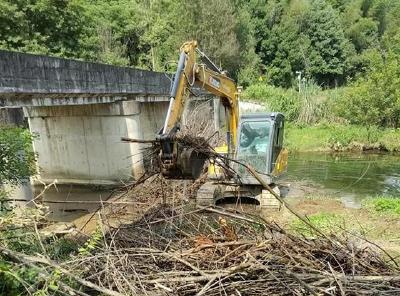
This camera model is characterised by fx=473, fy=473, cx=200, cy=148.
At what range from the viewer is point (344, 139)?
2523 cm

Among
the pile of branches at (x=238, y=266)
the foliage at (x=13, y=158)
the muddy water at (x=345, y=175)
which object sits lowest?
the muddy water at (x=345, y=175)

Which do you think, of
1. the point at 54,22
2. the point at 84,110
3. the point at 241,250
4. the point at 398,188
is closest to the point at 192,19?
the point at 54,22

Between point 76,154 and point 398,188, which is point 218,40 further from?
point 398,188

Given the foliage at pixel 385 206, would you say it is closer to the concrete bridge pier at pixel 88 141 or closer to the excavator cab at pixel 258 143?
the excavator cab at pixel 258 143

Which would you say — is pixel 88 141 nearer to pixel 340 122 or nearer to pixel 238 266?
pixel 238 266

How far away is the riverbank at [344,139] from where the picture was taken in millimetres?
24406

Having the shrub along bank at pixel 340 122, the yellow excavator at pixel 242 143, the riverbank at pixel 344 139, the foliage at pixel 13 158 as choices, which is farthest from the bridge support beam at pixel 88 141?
the shrub along bank at pixel 340 122

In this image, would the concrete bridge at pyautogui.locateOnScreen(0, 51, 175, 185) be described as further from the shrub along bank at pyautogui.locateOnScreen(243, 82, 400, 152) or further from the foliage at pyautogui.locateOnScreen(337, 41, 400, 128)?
the foliage at pyautogui.locateOnScreen(337, 41, 400, 128)

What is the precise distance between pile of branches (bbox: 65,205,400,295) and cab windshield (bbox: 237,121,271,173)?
5562 mm

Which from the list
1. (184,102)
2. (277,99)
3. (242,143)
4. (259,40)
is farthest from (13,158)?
(259,40)

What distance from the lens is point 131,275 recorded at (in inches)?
181

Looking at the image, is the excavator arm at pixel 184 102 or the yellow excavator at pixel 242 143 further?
the yellow excavator at pixel 242 143

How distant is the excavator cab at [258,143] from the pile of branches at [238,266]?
5477 mm

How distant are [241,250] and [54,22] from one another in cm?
2554
